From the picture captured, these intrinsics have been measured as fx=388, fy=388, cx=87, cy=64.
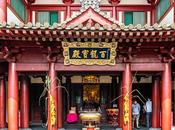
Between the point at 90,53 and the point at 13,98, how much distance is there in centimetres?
342

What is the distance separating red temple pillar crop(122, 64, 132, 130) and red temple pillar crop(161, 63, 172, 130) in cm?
128

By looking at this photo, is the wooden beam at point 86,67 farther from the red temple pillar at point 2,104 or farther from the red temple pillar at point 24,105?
the red temple pillar at point 2,104


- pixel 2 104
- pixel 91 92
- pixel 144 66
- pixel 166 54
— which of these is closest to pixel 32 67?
pixel 2 104

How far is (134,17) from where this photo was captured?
21484 millimetres

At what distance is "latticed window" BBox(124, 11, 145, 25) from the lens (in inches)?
844

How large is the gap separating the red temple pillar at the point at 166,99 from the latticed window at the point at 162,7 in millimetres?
4071

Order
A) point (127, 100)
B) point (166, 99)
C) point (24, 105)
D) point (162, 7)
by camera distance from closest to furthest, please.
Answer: point (127, 100) → point (166, 99) → point (24, 105) → point (162, 7)

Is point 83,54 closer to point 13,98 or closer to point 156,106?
point 13,98

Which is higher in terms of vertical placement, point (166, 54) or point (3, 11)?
point (3, 11)

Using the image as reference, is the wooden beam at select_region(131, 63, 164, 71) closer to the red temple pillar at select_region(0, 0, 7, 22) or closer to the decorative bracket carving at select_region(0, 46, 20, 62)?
the decorative bracket carving at select_region(0, 46, 20, 62)

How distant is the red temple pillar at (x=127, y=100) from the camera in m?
14.6

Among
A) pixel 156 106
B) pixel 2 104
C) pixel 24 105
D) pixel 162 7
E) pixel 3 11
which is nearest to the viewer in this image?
pixel 3 11

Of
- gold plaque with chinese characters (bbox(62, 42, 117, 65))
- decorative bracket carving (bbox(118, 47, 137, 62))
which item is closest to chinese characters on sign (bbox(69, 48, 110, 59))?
gold plaque with chinese characters (bbox(62, 42, 117, 65))

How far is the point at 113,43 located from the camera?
47.9 feet
